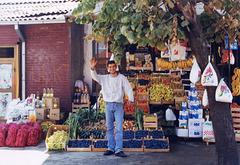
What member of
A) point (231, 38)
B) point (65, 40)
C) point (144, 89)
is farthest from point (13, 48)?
point (231, 38)

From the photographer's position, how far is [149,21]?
4738 millimetres

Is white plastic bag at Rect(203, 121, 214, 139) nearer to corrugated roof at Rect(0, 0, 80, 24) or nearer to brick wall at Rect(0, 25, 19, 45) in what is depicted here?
corrugated roof at Rect(0, 0, 80, 24)

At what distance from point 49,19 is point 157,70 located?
4.23m

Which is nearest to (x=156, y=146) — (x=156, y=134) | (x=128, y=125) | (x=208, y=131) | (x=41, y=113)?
(x=156, y=134)

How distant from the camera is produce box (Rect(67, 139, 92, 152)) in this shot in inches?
276

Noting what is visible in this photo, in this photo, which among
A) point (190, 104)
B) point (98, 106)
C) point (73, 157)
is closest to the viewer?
point (73, 157)

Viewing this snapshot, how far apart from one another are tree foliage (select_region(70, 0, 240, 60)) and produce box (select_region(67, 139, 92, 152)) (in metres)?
2.78

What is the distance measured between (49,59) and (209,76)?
632 centimetres

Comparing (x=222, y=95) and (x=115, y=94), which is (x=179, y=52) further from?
(x=222, y=95)

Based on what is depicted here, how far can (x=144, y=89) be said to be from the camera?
9.21m

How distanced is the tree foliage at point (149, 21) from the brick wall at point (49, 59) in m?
4.35

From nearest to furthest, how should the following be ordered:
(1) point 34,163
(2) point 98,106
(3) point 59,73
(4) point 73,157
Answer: (1) point 34,163, (4) point 73,157, (2) point 98,106, (3) point 59,73

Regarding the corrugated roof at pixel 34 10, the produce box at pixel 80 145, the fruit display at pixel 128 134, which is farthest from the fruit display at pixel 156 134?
the corrugated roof at pixel 34 10

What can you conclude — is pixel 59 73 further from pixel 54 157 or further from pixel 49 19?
pixel 54 157
